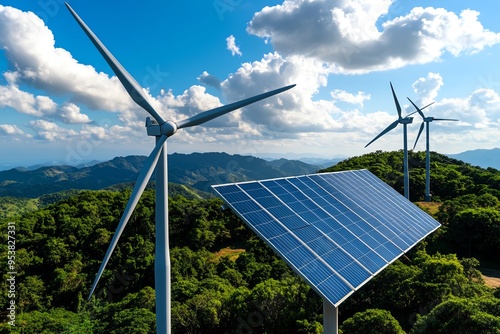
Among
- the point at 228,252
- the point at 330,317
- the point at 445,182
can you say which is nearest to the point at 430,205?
the point at 445,182

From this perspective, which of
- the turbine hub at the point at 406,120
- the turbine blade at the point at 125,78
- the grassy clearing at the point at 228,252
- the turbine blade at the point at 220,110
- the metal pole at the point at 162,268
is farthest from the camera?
the grassy clearing at the point at 228,252

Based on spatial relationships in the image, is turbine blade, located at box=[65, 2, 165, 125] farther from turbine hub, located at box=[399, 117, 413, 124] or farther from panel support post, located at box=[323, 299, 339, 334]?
turbine hub, located at box=[399, 117, 413, 124]

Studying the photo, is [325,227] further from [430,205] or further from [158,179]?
[430,205]

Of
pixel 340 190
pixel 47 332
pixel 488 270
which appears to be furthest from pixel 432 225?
pixel 47 332

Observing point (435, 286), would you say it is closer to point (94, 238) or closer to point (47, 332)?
point (47, 332)

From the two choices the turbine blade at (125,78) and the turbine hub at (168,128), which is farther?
the turbine blade at (125,78)

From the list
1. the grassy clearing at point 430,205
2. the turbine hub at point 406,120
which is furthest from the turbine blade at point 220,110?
the grassy clearing at point 430,205

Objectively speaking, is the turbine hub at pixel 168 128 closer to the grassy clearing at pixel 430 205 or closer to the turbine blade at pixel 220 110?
the turbine blade at pixel 220 110
